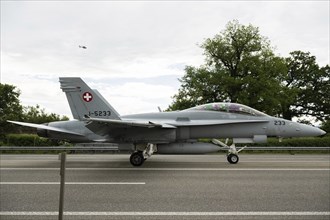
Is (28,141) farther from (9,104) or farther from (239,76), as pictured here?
(9,104)

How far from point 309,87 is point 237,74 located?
79.6 ft

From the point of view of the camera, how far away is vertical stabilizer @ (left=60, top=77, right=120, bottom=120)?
525 inches

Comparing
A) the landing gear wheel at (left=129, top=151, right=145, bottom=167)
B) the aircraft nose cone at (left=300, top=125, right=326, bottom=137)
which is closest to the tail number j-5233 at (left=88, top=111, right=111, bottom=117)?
the landing gear wheel at (left=129, top=151, right=145, bottom=167)

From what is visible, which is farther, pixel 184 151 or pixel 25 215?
pixel 184 151

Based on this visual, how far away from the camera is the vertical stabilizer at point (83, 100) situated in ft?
43.8

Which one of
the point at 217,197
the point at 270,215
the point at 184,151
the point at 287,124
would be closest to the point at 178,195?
the point at 217,197

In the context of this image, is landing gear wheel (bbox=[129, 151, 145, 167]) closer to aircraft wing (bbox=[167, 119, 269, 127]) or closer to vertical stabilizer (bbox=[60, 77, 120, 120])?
aircraft wing (bbox=[167, 119, 269, 127])

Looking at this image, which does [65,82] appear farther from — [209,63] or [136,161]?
[209,63]

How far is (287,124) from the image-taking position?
41.2 feet

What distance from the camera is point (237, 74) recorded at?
36469mm

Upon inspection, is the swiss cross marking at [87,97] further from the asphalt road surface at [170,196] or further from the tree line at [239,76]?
the tree line at [239,76]

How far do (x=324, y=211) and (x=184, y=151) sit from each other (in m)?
6.91

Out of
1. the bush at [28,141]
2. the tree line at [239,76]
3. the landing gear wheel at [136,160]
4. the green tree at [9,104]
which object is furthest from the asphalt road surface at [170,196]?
the green tree at [9,104]

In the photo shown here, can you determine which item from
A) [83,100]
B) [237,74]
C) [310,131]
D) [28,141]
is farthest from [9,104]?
[310,131]
